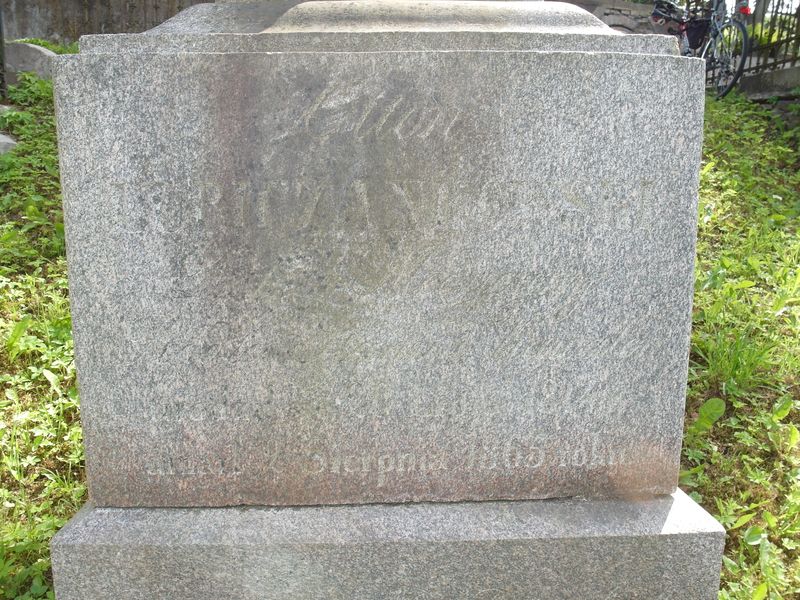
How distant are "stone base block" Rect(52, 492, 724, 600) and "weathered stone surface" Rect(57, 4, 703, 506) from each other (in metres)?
0.08

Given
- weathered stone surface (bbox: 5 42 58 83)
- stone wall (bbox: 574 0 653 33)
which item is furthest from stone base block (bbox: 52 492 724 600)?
stone wall (bbox: 574 0 653 33)

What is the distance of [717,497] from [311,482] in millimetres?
1512

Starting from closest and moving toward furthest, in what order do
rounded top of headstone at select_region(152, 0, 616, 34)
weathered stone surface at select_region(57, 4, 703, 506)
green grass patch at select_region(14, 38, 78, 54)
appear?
1. weathered stone surface at select_region(57, 4, 703, 506)
2. rounded top of headstone at select_region(152, 0, 616, 34)
3. green grass patch at select_region(14, 38, 78, 54)

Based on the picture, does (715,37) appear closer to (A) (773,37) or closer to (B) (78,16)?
(A) (773,37)

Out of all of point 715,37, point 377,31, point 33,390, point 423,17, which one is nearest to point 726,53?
point 715,37

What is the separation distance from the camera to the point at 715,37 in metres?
7.67

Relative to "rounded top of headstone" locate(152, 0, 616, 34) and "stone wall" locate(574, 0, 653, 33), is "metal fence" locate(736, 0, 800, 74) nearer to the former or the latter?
"stone wall" locate(574, 0, 653, 33)

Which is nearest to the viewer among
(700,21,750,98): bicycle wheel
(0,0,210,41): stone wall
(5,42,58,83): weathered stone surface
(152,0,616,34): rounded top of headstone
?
(152,0,616,34): rounded top of headstone

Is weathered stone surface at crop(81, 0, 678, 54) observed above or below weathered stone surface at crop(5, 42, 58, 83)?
below

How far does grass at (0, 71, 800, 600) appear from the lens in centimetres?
222

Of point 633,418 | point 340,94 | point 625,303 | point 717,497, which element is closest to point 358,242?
point 340,94

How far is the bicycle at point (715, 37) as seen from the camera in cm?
731

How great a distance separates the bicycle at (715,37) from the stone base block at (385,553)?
6588mm

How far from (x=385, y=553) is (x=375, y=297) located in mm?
654
